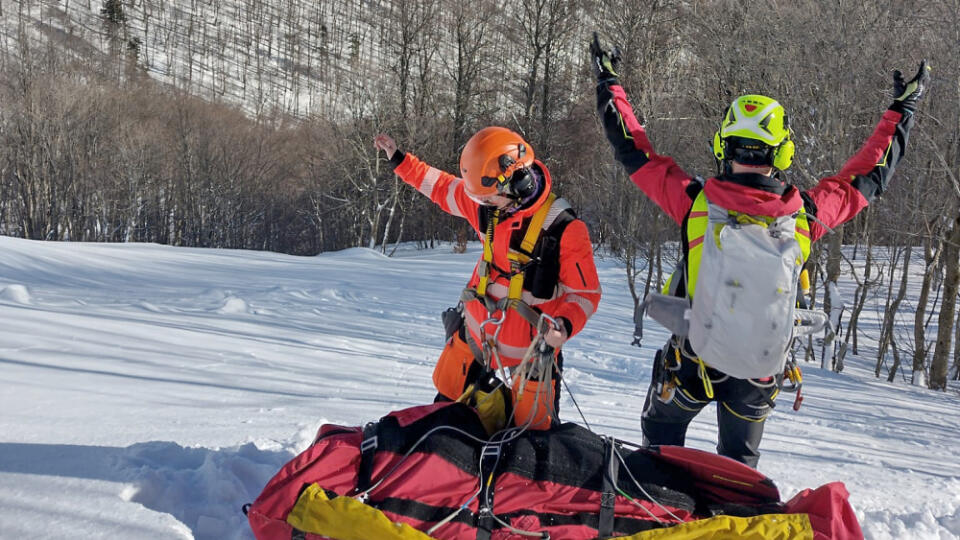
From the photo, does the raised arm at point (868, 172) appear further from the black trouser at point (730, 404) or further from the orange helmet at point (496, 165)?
the orange helmet at point (496, 165)

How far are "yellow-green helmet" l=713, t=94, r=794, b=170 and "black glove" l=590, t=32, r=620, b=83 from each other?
61 cm

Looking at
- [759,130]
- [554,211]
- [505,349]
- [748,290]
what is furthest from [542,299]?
[759,130]

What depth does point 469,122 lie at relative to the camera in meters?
30.6

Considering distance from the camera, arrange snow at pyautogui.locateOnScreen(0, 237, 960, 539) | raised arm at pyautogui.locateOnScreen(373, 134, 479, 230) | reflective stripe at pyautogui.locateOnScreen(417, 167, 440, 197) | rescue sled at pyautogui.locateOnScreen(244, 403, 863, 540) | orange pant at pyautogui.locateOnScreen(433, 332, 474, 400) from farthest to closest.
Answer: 1. reflective stripe at pyautogui.locateOnScreen(417, 167, 440, 197)
2. raised arm at pyautogui.locateOnScreen(373, 134, 479, 230)
3. orange pant at pyautogui.locateOnScreen(433, 332, 474, 400)
4. snow at pyautogui.locateOnScreen(0, 237, 960, 539)
5. rescue sled at pyautogui.locateOnScreen(244, 403, 863, 540)

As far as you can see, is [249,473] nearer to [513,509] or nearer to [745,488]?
[513,509]

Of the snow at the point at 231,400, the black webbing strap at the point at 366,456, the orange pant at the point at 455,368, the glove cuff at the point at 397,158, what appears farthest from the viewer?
the glove cuff at the point at 397,158

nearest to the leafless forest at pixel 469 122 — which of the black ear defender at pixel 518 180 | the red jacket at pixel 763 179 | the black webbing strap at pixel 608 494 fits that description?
the red jacket at pixel 763 179

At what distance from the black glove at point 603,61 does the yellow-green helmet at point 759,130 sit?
0.61m

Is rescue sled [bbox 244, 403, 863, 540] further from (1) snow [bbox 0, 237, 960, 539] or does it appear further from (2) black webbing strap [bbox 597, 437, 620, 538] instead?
(1) snow [bbox 0, 237, 960, 539]

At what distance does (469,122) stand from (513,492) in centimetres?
2943

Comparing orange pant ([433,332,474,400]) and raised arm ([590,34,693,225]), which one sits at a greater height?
raised arm ([590,34,693,225])

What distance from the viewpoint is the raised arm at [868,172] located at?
2.63 metres

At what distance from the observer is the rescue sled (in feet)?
7.20

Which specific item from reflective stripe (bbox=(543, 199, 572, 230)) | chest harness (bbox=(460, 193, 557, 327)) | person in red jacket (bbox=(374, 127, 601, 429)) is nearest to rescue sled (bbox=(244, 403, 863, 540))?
person in red jacket (bbox=(374, 127, 601, 429))
